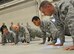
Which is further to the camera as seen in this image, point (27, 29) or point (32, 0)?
point (32, 0)

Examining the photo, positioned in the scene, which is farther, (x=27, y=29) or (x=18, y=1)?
(x=18, y=1)

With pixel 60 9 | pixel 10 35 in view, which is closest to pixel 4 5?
pixel 10 35

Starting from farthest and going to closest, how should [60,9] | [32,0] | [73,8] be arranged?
[32,0], [60,9], [73,8]

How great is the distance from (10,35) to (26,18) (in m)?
3.97

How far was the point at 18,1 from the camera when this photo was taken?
10578 mm

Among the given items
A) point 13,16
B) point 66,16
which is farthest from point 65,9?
point 13,16

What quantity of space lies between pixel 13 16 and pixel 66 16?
8.14 metres

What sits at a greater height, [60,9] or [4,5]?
[4,5]

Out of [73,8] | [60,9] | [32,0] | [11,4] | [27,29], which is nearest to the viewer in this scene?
[73,8]

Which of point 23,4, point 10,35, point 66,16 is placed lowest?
point 10,35

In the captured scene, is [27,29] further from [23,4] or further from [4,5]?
[4,5]

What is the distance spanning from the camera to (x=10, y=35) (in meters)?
6.39

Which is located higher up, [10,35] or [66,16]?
[66,16]

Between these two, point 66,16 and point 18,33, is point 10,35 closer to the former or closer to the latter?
point 18,33
